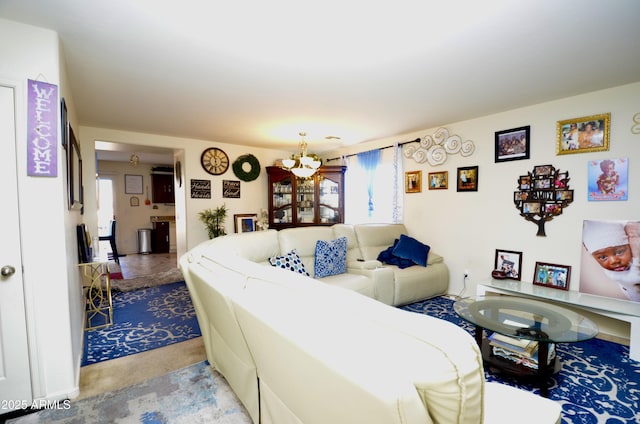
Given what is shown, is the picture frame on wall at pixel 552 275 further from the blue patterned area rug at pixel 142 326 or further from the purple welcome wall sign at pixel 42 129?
the purple welcome wall sign at pixel 42 129

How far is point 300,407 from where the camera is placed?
107 cm

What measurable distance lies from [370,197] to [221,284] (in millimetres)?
3911

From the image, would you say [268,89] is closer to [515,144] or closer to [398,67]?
[398,67]

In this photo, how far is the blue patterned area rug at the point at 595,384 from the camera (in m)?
1.78

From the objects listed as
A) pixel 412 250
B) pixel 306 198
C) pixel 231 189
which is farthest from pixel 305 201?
pixel 412 250

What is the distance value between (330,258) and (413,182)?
6.37ft

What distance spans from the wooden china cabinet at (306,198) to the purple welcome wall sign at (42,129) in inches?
150

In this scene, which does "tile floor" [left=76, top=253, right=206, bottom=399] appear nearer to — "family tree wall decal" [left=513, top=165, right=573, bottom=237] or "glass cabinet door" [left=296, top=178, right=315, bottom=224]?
"glass cabinet door" [left=296, top=178, right=315, bottom=224]

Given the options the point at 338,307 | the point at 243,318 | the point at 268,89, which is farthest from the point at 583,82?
the point at 243,318

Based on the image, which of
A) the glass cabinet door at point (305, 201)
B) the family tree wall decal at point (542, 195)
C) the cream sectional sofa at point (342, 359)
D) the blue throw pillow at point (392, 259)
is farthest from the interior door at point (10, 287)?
the family tree wall decal at point (542, 195)

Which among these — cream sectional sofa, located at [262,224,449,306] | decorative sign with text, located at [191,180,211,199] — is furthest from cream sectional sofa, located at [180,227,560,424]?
decorative sign with text, located at [191,180,211,199]

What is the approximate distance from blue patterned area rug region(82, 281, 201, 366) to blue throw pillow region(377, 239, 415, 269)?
244cm

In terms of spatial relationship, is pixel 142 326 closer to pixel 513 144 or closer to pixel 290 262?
pixel 290 262

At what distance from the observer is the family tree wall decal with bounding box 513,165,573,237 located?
10.1 feet
